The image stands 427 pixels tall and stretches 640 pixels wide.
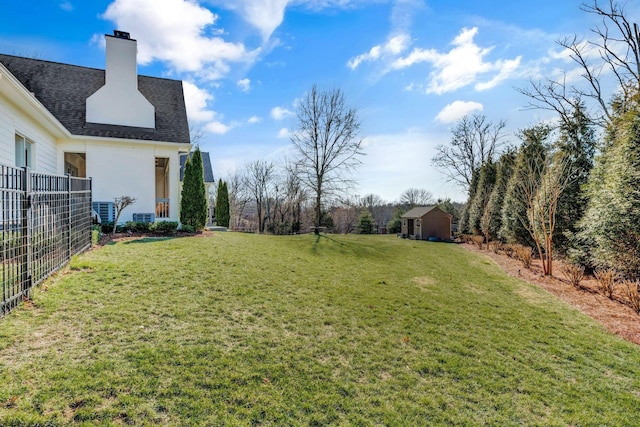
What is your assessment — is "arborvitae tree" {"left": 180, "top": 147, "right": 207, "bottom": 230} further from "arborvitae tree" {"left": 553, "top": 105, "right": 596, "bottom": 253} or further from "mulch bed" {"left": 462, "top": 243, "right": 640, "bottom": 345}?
"arborvitae tree" {"left": 553, "top": 105, "right": 596, "bottom": 253}

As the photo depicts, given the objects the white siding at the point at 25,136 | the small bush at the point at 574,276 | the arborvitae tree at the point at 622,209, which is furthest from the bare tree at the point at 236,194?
the arborvitae tree at the point at 622,209

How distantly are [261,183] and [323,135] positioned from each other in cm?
1751

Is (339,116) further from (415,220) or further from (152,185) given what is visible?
(152,185)

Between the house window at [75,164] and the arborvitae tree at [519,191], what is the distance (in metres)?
19.9

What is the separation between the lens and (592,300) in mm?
7484

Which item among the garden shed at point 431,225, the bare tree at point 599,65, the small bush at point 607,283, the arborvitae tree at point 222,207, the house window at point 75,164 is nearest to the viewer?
the small bush at point 607,283

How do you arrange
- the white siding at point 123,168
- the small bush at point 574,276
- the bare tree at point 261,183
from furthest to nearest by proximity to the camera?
the bare tree at point 261,183 < the white siding at point 123,168 < the small bush at point 574,276

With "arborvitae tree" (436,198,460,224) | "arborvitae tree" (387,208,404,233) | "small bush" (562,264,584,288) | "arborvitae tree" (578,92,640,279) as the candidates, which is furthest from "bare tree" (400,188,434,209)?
"arborvitae tree" (578,92,640,279)

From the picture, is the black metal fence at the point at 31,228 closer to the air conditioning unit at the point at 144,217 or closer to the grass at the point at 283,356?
the grass at the point at 283,356

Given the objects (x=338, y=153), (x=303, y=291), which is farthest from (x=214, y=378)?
(x=338, y=153)

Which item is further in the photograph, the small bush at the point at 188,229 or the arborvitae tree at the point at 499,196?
the arborvitae tree at the point at 499,196

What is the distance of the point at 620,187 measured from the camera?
7.75 metres

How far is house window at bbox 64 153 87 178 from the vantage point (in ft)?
41.2

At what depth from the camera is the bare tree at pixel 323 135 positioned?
20.8 m
